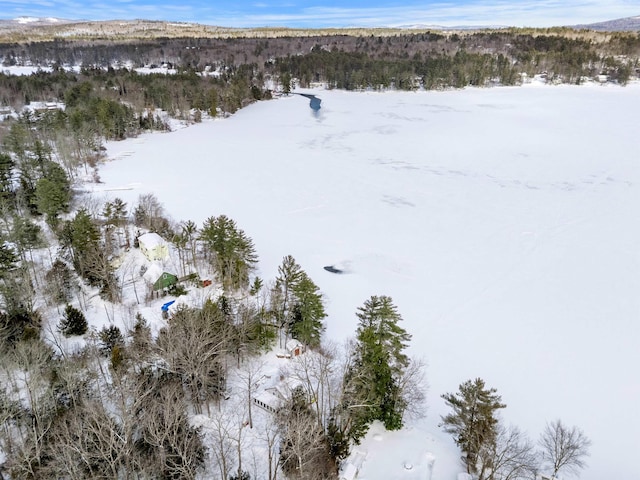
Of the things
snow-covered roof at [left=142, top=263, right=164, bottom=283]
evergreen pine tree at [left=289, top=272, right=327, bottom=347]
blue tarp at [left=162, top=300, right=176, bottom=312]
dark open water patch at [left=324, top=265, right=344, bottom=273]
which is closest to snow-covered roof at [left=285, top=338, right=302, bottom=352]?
evergreen pine tree at [left=289, top=272, right=327, bottom=347]

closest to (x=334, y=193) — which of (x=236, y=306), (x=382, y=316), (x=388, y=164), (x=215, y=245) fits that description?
(x=388, y=164)

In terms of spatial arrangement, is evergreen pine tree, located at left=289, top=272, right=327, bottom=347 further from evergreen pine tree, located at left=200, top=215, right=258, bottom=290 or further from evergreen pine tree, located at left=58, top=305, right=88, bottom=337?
evergreen pine tree, located at left=58, top=305, right=88, bottom=337

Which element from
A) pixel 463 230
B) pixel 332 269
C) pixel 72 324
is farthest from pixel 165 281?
pixel 463 230

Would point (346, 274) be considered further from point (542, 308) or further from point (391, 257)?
point (542, 308)

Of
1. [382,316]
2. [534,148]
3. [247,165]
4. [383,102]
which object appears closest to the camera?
[382,316]

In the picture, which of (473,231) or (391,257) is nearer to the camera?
(391,257)

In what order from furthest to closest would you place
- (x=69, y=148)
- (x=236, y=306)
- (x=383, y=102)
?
(x=383, y=102) → (x=69, y=148) → (x=236, y=306)

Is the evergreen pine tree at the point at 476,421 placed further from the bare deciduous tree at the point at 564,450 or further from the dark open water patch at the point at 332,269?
the dark open water patch at the point at 332,269
